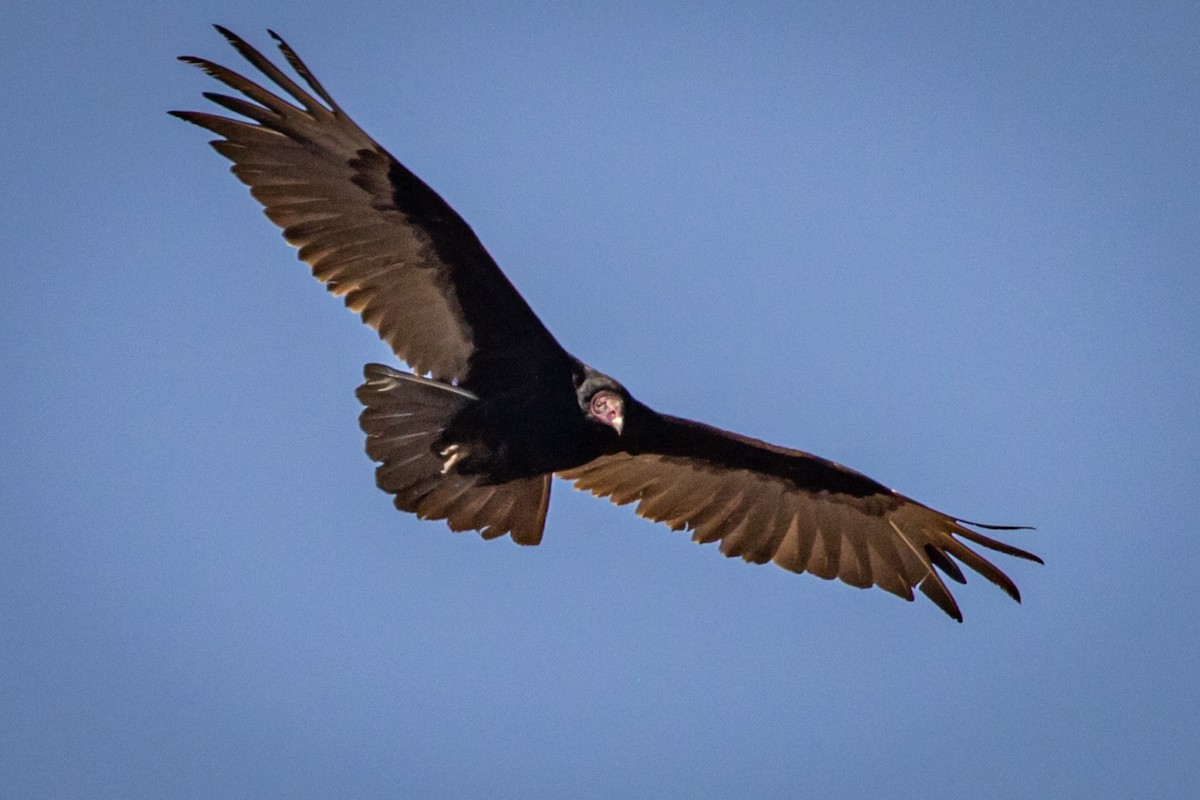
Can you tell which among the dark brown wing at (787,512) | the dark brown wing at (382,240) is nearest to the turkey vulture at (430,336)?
the dark brown wing at (382,240)

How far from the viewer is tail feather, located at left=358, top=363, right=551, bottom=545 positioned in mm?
6113

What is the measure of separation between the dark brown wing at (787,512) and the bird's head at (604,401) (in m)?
0.89

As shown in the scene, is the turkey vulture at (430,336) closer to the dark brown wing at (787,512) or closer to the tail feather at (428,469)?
the tail feather at (428,469)

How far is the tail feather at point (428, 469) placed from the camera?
6.11m

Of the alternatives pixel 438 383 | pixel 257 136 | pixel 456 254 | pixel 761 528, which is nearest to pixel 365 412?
pixel 438 383

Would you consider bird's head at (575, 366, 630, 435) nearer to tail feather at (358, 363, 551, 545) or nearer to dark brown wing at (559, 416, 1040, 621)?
tail feather at (358, 363, 551, 545)

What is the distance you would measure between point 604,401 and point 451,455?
0.73 meters

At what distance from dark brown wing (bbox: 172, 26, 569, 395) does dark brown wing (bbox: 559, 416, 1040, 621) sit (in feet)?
3.32

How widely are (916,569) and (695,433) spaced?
1356 mm

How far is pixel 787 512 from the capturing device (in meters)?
7.20

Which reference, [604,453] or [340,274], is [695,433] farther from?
[340,274]

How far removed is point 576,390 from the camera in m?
6.17

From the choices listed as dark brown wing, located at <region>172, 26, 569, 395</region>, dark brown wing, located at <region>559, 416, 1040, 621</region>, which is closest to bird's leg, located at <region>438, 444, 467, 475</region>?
dark brown wing, located at <region>172, 26, 569, 395</region>

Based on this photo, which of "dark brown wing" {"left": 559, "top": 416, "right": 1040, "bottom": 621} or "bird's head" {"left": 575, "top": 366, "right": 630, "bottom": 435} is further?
"dark brown wing" {"left": 559, "top": 416, "right": 1040, "bottom": 621}
